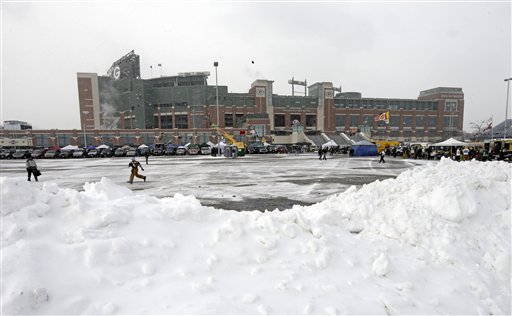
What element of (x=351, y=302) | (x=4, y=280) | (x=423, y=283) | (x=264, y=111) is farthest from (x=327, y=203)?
(x=264, y=111)

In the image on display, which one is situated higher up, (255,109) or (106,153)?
(255,109)

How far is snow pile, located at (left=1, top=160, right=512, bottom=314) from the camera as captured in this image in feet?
10.1

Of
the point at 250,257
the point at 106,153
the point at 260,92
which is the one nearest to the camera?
the point at 250,257

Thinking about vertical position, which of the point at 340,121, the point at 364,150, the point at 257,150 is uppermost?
the point at 340,121

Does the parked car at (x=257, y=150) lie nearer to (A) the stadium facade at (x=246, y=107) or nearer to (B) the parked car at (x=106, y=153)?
(A) the stadium facade at (x=246, y=107)

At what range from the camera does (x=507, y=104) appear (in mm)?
44281

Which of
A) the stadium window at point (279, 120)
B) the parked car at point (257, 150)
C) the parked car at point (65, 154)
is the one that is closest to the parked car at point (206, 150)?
the parked car at point (257, 150)

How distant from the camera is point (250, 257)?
3893 mm

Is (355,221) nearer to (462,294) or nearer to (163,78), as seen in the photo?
(462,294)

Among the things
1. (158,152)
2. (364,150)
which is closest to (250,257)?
(364,150)

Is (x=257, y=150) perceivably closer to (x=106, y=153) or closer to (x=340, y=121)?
(x=106, y=153)

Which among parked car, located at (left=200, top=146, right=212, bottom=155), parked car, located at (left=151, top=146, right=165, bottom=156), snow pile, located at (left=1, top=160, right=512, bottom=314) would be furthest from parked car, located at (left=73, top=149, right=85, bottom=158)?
snow pile, located at (left=1, top=160, right=512, bottom=314)

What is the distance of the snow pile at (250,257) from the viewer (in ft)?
10.1

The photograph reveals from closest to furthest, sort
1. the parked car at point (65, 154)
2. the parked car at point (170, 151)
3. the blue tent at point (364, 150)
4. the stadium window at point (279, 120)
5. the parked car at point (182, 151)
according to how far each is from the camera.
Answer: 1. the blue tent at point (364, 150)
2. the parked car at point (65, 154)
3. the parked car at point (182, 151)
4. the parked car at point (170, 151)
5. the stadium window at point (279, 120)
